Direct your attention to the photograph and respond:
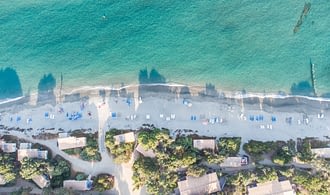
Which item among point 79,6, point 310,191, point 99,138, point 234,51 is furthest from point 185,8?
point 310,191

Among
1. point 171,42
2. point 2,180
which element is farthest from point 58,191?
point 171,42

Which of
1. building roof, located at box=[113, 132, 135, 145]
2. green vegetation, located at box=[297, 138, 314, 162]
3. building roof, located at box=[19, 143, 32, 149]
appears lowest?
green vegetation, located at box=[297, 138, 314, 162]

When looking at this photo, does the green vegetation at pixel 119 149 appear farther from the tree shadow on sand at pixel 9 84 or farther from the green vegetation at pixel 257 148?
the tree shadow on sand at pixel 9 84

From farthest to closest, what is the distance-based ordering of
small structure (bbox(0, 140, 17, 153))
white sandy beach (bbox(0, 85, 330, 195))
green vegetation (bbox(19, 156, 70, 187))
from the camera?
small structure (bbox(0, 140, 17, 153)), white sandy beach (bbox(0, 85, 330, 195)), green vegetation (bbox(19, 156, 70, 187))

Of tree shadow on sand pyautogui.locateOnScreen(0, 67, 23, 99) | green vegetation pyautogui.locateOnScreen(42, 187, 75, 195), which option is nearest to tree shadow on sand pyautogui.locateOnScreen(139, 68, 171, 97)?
green vegetation pyautogui.locateOnScreen(42, 187, 75, 195)

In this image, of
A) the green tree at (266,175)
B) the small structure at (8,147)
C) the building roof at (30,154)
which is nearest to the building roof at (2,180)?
the building roof at (30,154)

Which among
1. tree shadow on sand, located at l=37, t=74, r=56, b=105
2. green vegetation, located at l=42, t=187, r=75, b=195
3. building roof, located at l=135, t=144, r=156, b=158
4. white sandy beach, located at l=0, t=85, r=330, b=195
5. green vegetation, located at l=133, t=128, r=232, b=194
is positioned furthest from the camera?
tree shadow on sand, located at l=37, t=74, r=56, b=105

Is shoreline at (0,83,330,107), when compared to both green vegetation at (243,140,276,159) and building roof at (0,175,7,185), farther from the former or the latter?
building roof at (0,175,7,185)

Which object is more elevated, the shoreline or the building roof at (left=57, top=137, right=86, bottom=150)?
the shoreline

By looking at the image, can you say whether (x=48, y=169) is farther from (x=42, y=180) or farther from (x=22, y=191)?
(x=22, y=191)
